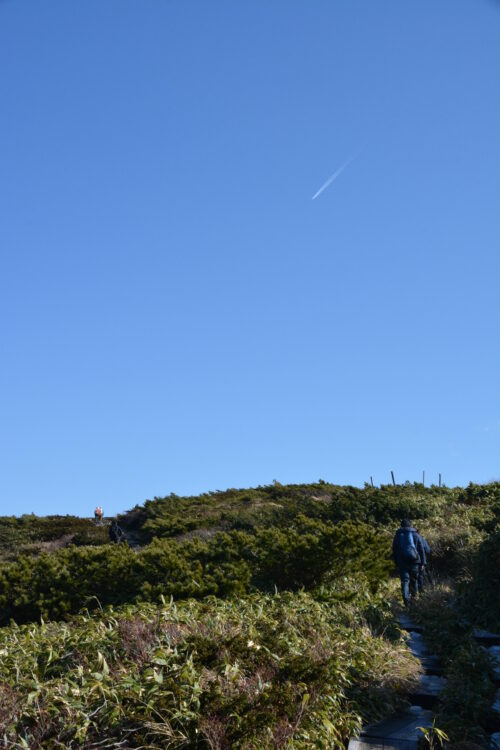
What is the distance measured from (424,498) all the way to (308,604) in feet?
45.9

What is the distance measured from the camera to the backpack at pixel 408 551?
11.3 meters

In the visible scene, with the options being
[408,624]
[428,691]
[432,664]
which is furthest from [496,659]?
[408,624]

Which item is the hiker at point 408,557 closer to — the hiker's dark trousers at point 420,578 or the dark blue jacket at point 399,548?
the dark blue jacket at point 399,548

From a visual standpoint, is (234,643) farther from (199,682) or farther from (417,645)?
(417,645)

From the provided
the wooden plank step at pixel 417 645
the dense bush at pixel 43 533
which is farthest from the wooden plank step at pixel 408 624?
the dense bush at pixel 43 533

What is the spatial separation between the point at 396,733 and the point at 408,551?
19.7ft

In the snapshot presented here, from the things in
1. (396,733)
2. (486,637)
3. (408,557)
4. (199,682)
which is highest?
(408,557)

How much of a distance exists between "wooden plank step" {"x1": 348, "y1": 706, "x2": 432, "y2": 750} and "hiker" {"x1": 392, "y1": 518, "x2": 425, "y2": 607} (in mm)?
5195

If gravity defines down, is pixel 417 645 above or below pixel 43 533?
below

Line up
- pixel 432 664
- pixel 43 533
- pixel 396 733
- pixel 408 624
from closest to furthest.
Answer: pixel 396 733 < pixel 432 664 < pixel 408 624 < pixel 43 533

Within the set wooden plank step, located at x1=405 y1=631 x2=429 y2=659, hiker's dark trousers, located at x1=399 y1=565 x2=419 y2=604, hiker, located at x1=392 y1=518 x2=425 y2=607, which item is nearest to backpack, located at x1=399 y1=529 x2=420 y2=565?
hiker, located at x1=392 y1=518 x2=425 y2=607

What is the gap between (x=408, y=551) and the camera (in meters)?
11.3

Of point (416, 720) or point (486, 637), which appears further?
point (486, 637)

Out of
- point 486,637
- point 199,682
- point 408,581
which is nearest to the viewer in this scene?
point 199,682
